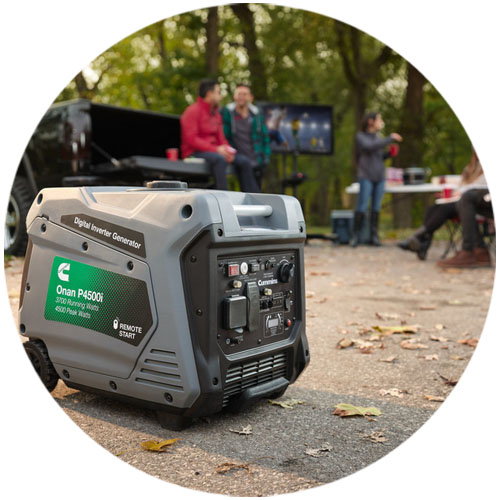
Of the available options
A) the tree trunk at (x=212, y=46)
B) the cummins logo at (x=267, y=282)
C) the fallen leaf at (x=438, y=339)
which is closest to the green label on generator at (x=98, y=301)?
the cummins logo at (x=267, y=282)

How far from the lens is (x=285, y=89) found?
65.3 ft

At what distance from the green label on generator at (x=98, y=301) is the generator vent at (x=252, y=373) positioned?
45cm

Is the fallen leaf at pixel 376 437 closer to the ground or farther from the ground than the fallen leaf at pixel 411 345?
farther from the ground

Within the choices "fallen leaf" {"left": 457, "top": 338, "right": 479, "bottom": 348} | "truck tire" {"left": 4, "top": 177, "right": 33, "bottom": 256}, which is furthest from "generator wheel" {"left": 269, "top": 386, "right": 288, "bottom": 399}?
"truck tire" {"left": 4, "top": 177, "right": 33, "bottom": 256}

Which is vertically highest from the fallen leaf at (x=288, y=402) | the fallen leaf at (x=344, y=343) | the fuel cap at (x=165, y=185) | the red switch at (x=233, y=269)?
the fuel cap at (x=165, y=185)

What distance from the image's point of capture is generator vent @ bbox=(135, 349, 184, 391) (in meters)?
2.68

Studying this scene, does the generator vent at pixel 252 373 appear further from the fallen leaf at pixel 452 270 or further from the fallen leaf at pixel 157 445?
the fallen leaf at pixel 452 270

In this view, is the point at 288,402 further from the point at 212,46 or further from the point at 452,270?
the point at 212,46

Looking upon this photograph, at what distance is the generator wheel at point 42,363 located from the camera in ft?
10.5

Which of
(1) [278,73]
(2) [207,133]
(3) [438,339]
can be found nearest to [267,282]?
(3) [438,339]

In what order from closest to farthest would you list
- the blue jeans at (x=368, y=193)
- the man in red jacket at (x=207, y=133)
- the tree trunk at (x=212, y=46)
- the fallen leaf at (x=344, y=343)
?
the fallen leaf at (x=344, y=343) → the man in red jacket at (x=207, y=133) → the blue jeans at (x=368, y=193) → the tree trunk at (x=212, y=46)

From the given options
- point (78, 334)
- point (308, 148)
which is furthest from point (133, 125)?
point (308, 148)

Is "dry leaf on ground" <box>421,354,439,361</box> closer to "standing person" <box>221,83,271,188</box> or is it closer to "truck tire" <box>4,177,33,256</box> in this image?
"truck tire" <box>4,177,33,256</box>

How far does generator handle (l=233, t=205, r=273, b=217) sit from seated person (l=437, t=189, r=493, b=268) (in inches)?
219
